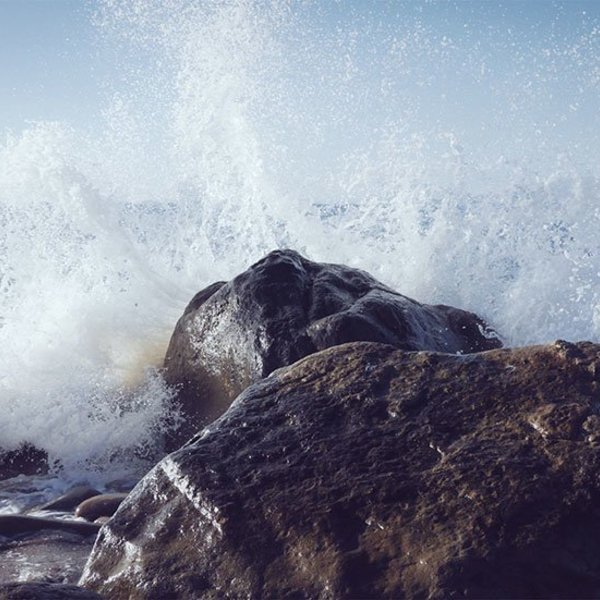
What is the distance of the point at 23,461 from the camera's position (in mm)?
6387

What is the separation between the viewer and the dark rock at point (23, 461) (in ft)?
20.5

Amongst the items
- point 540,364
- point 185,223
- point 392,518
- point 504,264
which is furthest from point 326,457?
point 185,223

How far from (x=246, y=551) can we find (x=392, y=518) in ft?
1.62

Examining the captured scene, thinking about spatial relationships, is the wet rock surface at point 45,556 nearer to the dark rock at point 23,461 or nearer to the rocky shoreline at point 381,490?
the rocky shoreline at point 381,490

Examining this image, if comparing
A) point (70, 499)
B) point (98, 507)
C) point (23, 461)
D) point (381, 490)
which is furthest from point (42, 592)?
point (23, 461)

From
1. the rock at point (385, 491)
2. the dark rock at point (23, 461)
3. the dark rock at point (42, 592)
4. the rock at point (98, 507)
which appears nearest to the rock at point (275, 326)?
the dark rock at point (23, 461)

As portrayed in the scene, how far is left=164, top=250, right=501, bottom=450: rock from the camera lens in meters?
5.62

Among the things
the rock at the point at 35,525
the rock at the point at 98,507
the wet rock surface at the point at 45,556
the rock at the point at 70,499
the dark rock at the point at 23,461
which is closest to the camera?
the wet rock surface at the point at 45,556

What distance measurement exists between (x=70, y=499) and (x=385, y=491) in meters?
3.06

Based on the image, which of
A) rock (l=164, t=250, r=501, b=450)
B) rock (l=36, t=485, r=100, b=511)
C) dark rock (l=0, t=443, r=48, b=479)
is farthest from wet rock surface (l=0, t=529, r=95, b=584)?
dark rock (l=0, t=443, r=48, b=479)

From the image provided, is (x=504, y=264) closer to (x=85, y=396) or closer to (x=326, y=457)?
(x=85, y=396)

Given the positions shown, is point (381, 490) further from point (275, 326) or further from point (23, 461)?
point (23, 461)

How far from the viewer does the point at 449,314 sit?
740 cm

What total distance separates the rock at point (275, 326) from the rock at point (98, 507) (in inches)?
52.9
